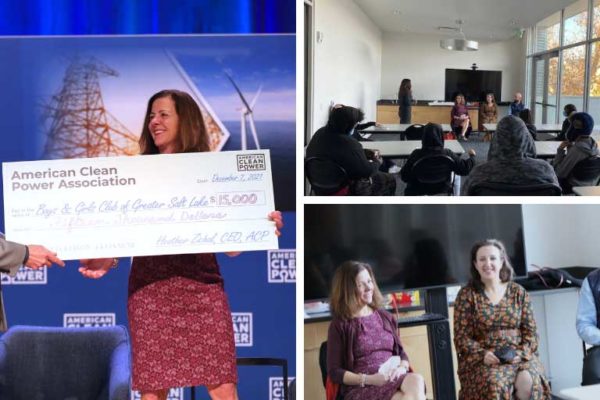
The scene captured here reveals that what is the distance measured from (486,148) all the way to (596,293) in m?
0.60

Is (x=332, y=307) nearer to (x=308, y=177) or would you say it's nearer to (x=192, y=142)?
(x=308, y=177)

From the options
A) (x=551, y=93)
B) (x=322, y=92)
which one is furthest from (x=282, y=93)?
(x=551, y=93)

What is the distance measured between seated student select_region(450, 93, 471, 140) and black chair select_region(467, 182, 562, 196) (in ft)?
0.65

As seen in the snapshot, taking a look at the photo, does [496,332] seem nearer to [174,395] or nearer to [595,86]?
[595,86]

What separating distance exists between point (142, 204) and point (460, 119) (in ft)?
3.40

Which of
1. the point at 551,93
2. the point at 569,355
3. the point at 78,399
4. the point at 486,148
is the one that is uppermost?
the point at 551,93

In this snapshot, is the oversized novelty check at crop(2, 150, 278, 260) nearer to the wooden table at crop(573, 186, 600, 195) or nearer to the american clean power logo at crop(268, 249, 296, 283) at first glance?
the american clean power logo at crop(268, 249, 296, 283)

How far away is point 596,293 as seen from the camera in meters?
2.40

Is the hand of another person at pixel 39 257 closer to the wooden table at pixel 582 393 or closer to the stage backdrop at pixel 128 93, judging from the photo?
the stage backdrop at pixel 128 93

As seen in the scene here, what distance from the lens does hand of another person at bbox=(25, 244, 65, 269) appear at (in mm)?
2359

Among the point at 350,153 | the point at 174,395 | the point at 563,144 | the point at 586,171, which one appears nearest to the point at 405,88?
the point at 350,153

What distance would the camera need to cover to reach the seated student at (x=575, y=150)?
86.0 inches

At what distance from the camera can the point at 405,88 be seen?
88.9 inches

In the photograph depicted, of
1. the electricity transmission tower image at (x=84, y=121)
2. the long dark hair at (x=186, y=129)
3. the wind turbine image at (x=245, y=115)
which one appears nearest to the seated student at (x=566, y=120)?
the wind turbine image at (x=245, y=115)
